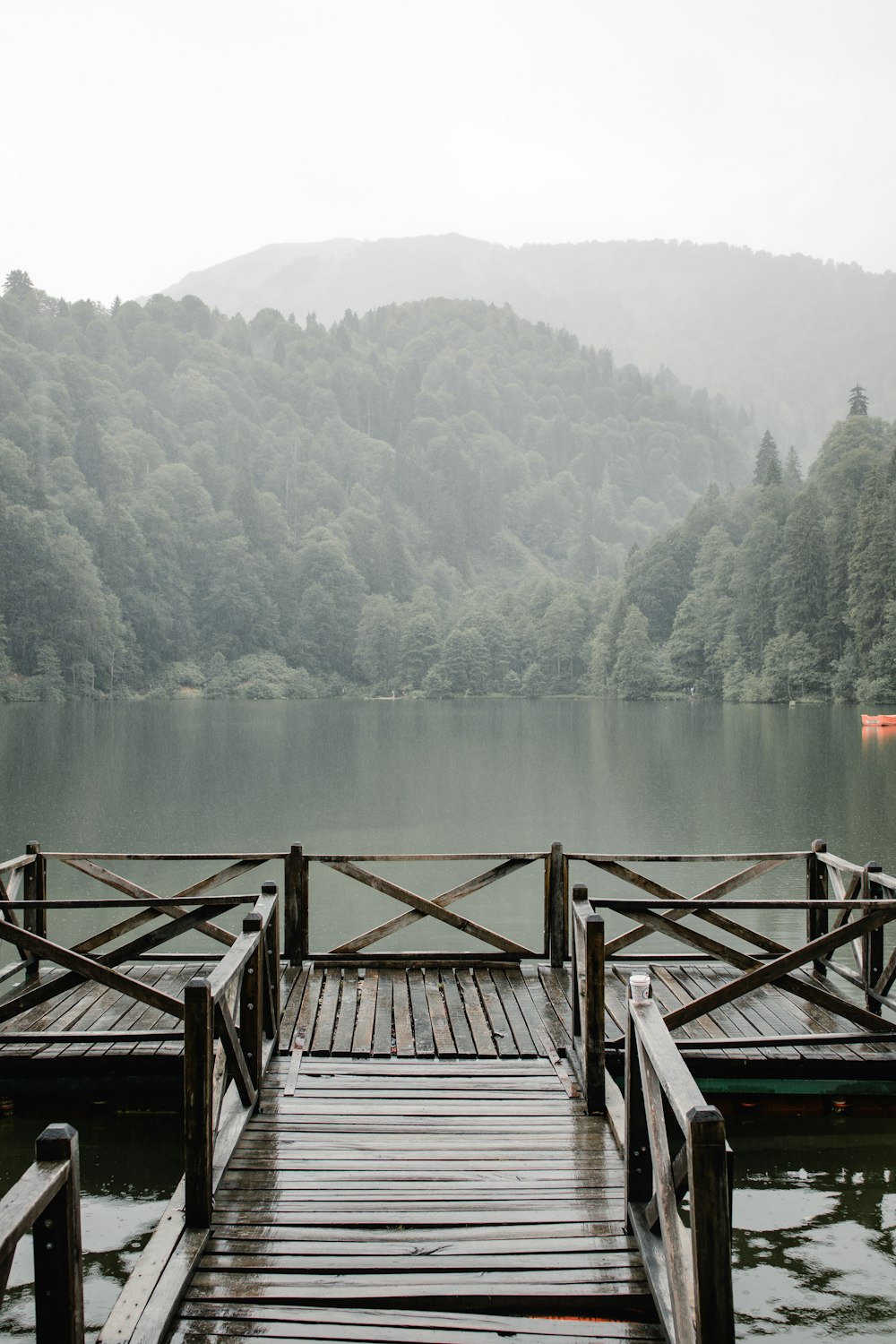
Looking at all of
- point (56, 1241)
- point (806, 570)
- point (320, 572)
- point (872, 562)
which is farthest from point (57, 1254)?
point (320, 572)

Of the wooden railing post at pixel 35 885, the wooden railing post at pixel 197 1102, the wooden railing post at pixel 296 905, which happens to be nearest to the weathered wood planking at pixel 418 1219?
the wooden railing post at pixel 197 1102

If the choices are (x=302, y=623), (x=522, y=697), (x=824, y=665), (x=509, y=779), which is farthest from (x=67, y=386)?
(x=509, y=779)

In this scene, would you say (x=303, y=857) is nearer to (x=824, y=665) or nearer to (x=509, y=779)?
(x=509, y=779)

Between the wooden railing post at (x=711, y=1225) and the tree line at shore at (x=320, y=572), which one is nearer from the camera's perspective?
the wooden railing post at (x=711, y=1225)

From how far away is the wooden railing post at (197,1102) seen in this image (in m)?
5.04

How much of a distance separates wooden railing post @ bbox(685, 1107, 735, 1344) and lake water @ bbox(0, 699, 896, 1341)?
248 centimetres

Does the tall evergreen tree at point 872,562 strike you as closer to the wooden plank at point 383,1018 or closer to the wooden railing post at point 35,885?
the wooden plank at point 383,1018

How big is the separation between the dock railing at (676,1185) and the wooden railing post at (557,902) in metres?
4.33

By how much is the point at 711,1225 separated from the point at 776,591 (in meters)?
102

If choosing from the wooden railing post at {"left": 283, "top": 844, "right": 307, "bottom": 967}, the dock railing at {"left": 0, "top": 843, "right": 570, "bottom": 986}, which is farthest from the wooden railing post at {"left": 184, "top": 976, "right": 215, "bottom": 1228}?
the wooden railing post at {"left": 283, "top": 844, "right": 307, "bottom": 967}

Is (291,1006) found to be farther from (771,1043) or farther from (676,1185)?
(676,1185)

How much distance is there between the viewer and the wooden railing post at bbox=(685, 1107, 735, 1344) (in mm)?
3488

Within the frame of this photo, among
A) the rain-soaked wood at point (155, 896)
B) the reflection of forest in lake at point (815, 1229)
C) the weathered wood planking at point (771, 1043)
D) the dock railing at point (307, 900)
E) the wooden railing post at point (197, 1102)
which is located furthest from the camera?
the rain-soaked wood at point (155, 896)

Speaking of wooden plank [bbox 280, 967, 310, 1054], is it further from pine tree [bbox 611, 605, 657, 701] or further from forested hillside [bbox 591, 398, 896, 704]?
pine tree [bbox 611, 605, 657, 701]
